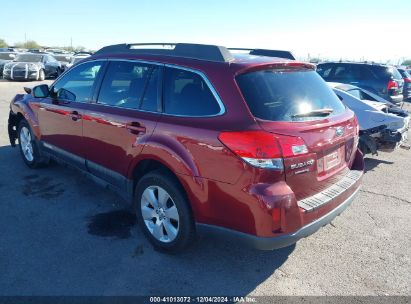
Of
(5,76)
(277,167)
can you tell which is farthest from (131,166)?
(5,76)

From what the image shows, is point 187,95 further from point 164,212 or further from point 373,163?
point 373,163

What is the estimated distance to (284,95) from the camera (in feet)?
9.38

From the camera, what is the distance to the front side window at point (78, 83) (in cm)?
411

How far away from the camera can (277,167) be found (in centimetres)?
252

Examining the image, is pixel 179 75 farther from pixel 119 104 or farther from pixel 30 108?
pixel 30 108

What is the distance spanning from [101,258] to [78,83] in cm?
227

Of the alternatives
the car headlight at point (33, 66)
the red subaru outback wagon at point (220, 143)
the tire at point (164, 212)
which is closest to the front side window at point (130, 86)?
the red subaru outback wagon at point (220, 143)

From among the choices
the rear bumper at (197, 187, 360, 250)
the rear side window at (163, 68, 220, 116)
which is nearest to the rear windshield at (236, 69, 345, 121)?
the rear side window at (163, 68, 220, 116)

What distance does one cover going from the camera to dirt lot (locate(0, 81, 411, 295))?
2865 millimetres

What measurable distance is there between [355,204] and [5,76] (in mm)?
21393

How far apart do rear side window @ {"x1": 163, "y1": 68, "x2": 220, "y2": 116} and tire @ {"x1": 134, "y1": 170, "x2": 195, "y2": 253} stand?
61cm

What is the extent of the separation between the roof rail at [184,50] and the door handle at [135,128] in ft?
2.40

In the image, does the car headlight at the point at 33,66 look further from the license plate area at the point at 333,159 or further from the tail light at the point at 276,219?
the tail light at the point at 276,219

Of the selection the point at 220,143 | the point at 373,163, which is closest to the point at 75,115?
the point at 220,143
